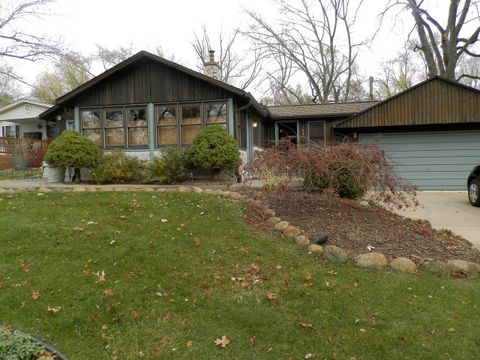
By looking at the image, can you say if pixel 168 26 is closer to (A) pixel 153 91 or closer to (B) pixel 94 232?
A: (A) pixel 153 91

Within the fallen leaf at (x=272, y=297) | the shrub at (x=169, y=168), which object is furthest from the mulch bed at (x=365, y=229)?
the shrub at (x=169, y=168)

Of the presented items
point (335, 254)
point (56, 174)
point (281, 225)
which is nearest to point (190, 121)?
A: point (56, 174)

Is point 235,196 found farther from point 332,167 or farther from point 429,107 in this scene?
point 429,107

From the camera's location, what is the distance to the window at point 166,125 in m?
12.0

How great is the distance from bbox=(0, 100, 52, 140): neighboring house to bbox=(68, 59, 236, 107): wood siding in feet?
40.2

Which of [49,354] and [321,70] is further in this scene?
[321,70]

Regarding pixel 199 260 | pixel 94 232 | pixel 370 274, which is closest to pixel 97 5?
pixel 94 232

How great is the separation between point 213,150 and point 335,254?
620cm

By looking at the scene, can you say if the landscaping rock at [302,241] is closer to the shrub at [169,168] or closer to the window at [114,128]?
the shrub at [169,168]

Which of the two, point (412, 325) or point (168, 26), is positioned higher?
point (168, 26)

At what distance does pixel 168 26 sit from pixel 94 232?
99.1 ft

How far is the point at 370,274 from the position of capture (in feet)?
13.3

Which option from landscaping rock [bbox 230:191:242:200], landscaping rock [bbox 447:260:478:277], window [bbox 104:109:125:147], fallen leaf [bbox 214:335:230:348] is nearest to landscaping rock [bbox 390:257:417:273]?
landscaping rock [bbox 447:260:478:277]

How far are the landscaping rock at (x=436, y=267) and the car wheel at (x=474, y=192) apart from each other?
5789mm
